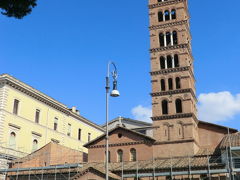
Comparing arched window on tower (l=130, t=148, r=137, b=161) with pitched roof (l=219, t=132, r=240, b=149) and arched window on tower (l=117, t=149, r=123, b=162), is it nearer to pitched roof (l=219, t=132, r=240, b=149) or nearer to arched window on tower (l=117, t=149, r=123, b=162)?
arched window on tower (l=117, t=149, r=123, b=162)

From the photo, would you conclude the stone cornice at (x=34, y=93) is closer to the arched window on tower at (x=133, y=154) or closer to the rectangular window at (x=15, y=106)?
the rectangular window at (x=15, y=106)

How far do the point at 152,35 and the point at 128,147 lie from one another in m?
13.1

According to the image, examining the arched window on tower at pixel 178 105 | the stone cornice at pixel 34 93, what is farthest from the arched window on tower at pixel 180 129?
the stone cornice at pixel 34 93

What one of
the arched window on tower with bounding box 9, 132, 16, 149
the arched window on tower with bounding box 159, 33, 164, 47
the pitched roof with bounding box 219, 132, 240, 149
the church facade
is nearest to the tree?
the church facade

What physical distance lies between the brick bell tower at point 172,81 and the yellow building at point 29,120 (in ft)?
54.5

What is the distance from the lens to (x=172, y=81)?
→ 125 ft

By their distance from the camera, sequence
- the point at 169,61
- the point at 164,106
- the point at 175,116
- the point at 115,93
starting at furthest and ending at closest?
the point at 169,61, the point at 164,106, the point at 175,116, the point at 115,93

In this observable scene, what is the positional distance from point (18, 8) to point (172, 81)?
2571 centimetres

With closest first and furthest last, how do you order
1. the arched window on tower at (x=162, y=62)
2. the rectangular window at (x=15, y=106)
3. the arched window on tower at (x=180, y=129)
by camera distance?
the arched window on tower at (x=180, y=129), the arched window on tower at (x=162, y=62), the rectangular window at (x=15, y=106)

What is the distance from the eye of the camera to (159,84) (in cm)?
3850

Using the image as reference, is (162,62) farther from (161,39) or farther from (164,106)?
(164,106)

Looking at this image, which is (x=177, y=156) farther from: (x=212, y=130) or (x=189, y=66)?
(x=189, y=66)

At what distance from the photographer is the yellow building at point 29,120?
40719 mm

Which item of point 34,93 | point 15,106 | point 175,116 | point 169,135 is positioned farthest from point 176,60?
point 15,106
